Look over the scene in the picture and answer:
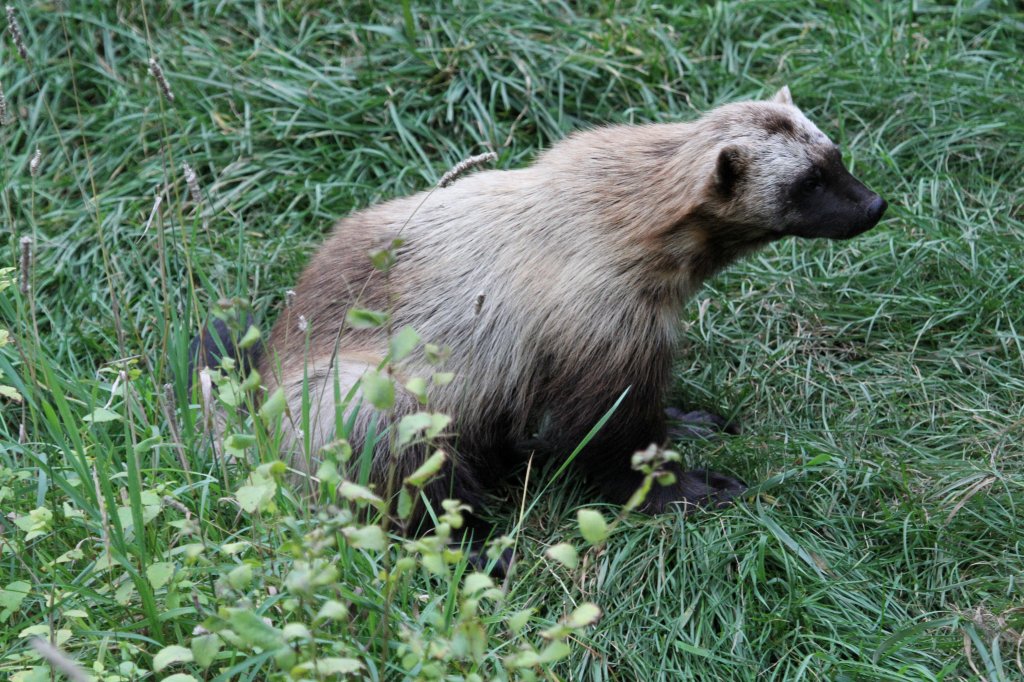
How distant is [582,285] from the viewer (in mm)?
4492

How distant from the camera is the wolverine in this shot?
4488 millimetres

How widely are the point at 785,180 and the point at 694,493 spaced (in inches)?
53.8

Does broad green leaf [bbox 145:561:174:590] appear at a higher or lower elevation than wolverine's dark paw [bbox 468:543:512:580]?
Result: higher

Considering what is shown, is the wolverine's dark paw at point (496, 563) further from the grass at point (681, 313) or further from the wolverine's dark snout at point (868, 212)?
the wolverine's dark snout at point (868, 212)

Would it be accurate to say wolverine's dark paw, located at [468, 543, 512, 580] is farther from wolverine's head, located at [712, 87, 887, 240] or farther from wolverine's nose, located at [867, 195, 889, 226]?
wolverine's nose, located at [867, 195, 889, 226]

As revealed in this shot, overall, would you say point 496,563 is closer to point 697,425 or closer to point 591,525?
point 697,425

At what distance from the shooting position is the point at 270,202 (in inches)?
251

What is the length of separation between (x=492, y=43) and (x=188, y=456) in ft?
11.1

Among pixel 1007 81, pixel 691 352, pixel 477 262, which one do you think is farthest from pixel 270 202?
pixel 1007 81

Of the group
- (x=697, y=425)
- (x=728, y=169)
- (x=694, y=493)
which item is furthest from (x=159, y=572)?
(x=697, y=425)

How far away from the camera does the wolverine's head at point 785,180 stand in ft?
14.7

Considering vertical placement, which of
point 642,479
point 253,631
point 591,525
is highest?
point 591,525

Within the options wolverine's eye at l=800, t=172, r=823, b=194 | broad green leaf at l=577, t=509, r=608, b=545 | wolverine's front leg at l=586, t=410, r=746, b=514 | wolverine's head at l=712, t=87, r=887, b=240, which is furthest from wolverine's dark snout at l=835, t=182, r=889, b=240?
broad green leaf at l=577, t=509, r=608, b=545

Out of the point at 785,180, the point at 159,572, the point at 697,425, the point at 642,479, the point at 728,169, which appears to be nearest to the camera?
the point at 159,572
